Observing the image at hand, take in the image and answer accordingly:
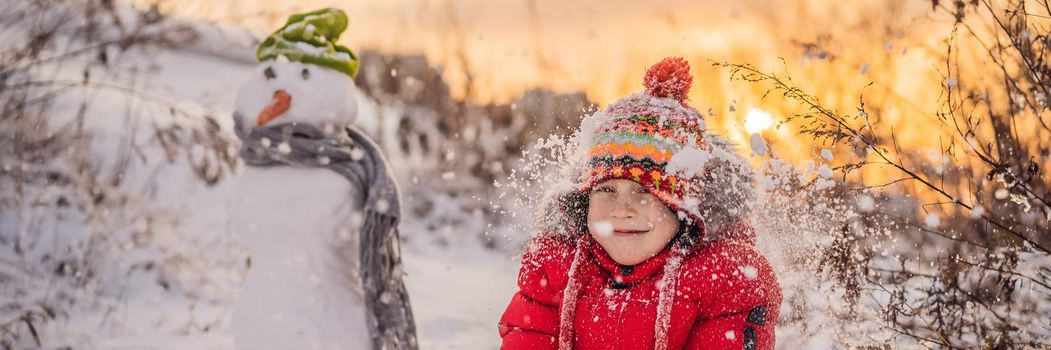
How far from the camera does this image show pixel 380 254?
303 centimetres

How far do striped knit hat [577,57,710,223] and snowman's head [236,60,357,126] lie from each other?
3.02ft

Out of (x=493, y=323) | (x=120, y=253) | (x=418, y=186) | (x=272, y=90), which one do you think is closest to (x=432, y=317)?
(x=493, y=323)

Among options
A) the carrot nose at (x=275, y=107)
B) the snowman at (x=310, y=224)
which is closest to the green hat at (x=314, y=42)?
the snowman at (x=310, y=224)

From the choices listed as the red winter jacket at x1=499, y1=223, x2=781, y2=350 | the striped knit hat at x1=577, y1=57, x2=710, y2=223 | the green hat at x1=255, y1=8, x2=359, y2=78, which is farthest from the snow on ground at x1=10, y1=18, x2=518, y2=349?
the striped knit hat at x1=577, y1=57, x2=710, y2=223

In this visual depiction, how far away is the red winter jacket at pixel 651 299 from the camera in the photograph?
2.60 metres

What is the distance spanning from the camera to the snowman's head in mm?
3020

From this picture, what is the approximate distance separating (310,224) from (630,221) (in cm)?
113

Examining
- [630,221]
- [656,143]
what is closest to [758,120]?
[656,143]

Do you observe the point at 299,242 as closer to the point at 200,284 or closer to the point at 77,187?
the point at 200,284

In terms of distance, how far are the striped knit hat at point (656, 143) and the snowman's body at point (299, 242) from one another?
35.7 inches

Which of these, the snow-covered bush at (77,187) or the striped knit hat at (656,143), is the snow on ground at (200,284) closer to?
the snow-covered bush at (77,187)

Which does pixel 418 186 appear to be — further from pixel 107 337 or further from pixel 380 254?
pixel 380 254

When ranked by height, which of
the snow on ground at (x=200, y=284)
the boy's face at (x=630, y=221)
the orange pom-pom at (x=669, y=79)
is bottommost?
the snow on ground at (x=200, y=284)

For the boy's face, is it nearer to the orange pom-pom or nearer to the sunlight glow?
the orange pom-pom
